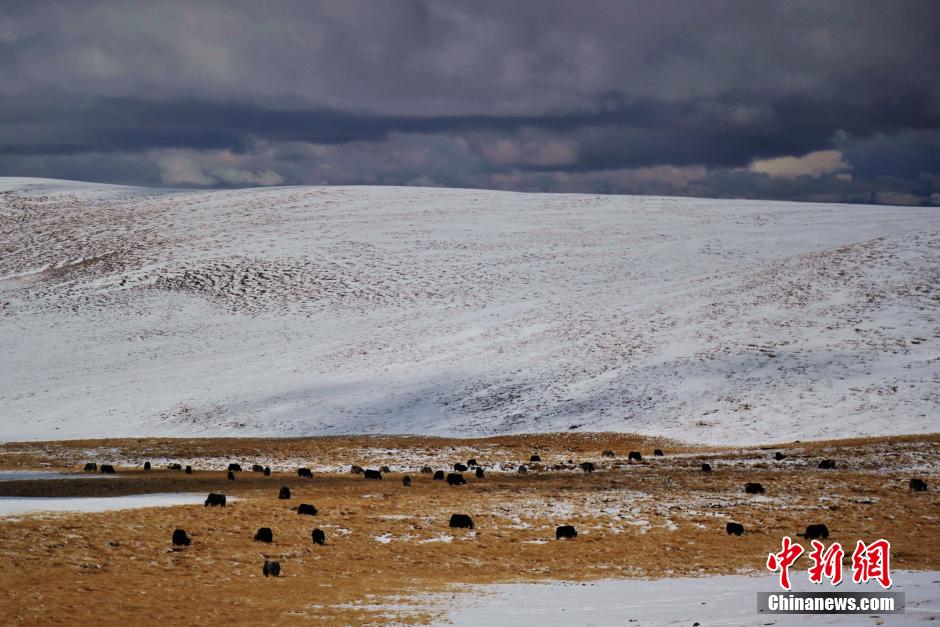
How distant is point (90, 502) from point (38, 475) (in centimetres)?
928

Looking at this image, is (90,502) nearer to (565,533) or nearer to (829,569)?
(565,533)

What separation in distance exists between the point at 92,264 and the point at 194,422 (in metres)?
38.6

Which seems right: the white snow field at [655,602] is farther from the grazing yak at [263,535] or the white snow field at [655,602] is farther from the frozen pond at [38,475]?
the frozen pond at [38,475]

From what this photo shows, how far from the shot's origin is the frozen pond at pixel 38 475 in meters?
27.5

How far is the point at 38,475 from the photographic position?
2856 centimetres

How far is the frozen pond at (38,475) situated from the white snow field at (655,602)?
18.6 meters

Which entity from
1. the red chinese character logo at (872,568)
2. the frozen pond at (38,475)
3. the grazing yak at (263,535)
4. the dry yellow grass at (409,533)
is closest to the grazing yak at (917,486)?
the dry yellow grass at (409,533)

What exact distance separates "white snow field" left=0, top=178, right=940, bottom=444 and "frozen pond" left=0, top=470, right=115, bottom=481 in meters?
16.0

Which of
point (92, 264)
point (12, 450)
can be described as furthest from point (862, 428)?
point (92, 264)

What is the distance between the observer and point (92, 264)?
79500 mm

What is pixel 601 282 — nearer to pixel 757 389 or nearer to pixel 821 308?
pixel 821 308

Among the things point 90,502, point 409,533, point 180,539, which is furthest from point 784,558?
point 90,502

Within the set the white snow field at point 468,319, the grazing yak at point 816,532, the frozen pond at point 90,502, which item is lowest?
the grazing yak at point 816,532

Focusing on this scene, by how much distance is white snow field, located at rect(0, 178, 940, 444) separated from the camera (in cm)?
4422
